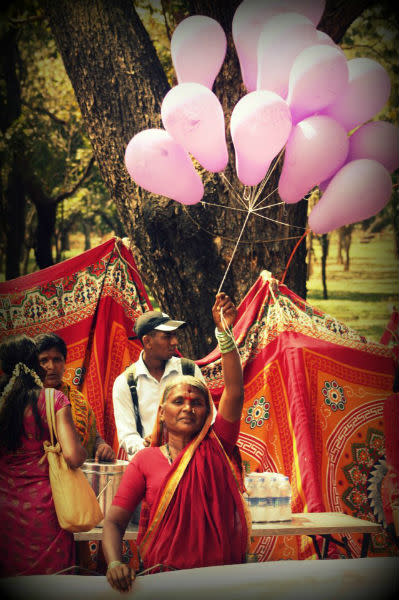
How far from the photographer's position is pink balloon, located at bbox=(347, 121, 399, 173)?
3855 mm

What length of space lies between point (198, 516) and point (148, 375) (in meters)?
1.20

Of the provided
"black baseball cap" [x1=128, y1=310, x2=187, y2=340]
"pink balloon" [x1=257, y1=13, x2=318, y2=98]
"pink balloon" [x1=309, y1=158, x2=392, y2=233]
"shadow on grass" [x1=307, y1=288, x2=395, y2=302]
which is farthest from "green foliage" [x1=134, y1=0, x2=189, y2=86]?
"shadow on grass" [x1=307, y1=288, x2=395, y2=302]

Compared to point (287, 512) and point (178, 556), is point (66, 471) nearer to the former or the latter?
point (178, 556)

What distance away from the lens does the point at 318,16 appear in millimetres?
4129

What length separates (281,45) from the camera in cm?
377

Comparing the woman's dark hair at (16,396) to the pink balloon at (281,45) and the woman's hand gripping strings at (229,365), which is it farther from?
the pink balloon at (281,45)

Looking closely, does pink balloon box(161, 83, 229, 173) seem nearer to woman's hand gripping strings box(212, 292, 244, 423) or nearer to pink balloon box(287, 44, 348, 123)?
pink balloon box(287, 44, 348, 123)

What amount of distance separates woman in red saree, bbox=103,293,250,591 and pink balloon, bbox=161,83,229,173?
56.3 inches

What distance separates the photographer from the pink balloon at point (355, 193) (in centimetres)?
375

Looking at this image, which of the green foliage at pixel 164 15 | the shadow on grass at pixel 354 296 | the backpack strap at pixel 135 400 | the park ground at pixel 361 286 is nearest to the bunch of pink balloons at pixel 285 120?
the backpack strap at pixel 135 400

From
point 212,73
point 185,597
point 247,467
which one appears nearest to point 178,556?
point 185,597

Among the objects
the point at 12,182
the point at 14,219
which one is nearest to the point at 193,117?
the point at 14,219

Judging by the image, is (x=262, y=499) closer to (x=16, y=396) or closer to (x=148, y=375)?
Result: (x=148, y=375)

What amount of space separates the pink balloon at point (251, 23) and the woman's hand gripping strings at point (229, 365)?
1.69 metres
